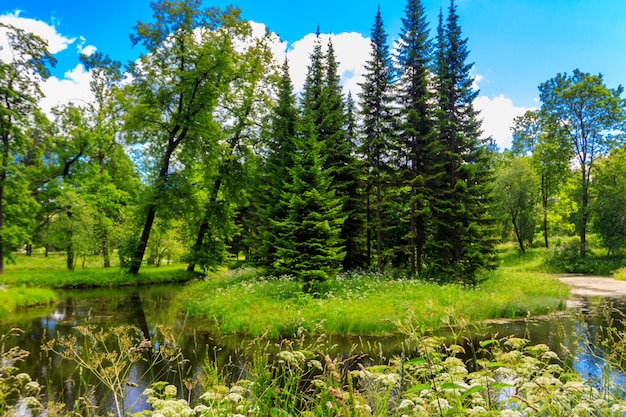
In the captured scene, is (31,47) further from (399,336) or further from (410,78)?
(399,336)

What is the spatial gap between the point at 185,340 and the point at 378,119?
49.8ft

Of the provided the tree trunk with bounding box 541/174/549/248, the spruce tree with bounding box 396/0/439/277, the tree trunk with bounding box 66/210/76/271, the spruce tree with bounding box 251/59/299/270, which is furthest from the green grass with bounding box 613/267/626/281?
the tree trunk with bounding box 66/210/76/271

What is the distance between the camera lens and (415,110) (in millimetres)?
18938

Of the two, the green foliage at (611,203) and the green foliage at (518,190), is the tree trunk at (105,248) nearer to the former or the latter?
the green foliage at (518,190)

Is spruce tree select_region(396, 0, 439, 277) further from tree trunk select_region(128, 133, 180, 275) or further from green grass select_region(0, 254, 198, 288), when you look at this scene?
green grass select_region(0, 254, 198, 288)

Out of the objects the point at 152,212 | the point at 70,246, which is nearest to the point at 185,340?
the point at 152,212

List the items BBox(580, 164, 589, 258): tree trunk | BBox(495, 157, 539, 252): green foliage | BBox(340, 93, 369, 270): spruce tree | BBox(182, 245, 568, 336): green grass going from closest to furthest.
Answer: BBox(182, 245, 568, 336): green grass, BBox(340, 93, 369, 270): spruce tree, BBox(580, 164, 589, 258): tree trunk, BBox(495, 157, 539, 252): green foliage

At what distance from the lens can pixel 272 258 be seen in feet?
65.3

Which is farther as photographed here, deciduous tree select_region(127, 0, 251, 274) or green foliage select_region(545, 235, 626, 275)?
green foliage select_region(545, 235, 626, 275)

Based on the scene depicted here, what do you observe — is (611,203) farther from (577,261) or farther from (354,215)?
(354,215)

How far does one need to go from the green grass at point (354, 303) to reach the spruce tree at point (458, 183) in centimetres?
184

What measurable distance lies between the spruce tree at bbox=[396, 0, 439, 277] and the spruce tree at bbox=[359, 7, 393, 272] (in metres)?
0.77

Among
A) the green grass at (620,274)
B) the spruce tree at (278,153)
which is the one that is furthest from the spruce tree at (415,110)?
the green grass at (620,274)

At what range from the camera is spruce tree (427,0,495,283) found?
18703 mm
